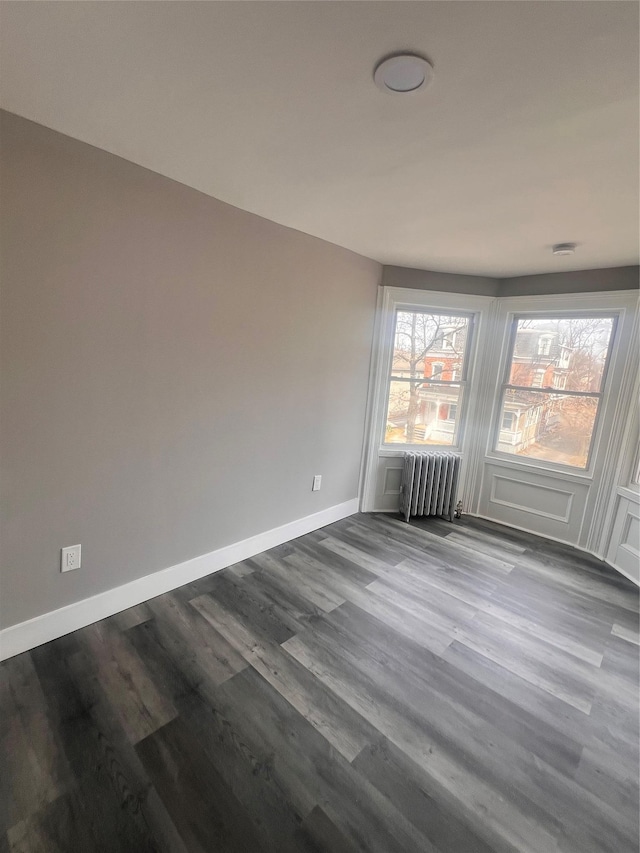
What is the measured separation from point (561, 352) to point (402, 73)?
9.70 ft

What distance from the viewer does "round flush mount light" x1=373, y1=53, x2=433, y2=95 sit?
1136 mm

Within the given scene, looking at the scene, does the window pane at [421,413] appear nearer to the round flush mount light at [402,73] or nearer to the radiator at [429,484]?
the radiator at [429,484]

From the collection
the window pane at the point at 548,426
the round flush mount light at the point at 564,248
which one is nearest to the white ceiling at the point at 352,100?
the round flush mount light at the point at 564,248

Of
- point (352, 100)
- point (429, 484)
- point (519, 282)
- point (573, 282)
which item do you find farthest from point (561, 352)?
point (352, 100)

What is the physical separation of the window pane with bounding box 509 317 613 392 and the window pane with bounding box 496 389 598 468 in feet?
0.43

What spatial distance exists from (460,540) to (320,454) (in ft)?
4.72

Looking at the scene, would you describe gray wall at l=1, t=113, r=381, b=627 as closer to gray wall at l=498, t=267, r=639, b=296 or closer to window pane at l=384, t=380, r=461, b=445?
window pane at l=384, t=380, r=461, b=445

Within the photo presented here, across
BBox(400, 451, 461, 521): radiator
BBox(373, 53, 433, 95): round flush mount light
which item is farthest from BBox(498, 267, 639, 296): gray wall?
BBox(373, 53, 433, 95): round flush mount light

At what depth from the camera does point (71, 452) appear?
1.86 metres

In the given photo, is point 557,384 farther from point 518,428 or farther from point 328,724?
point 328,724

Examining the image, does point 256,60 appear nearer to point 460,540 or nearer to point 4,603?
point 4,603

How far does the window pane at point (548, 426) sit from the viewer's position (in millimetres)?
3338

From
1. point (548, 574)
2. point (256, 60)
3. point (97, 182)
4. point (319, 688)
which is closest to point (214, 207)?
point (97, 182)

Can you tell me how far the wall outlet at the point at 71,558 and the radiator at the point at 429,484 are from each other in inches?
105
